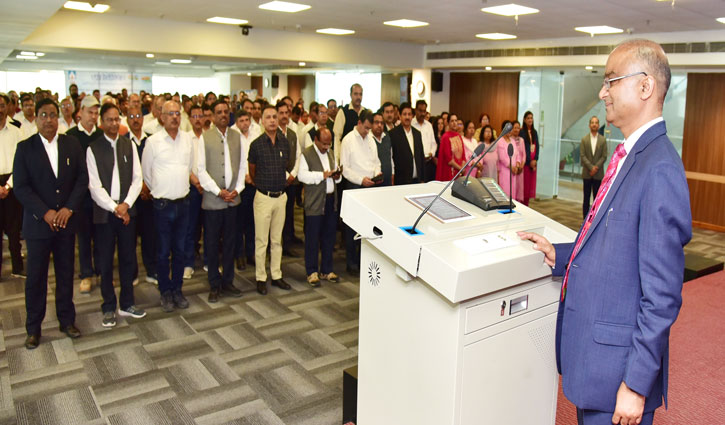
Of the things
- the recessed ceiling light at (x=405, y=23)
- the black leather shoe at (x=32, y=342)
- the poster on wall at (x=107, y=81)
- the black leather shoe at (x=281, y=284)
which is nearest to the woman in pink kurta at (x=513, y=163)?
the recessed ceiling light at (x=405, y=23)

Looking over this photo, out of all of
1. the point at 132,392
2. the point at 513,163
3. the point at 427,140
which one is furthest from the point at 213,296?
the point at 513,163

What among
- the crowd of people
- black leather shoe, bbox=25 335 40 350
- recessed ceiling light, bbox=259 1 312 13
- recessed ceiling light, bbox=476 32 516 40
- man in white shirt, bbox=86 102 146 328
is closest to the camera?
the crowd of people

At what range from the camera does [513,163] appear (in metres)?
9.01

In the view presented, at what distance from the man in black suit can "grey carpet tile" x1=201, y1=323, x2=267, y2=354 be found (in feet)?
3.77

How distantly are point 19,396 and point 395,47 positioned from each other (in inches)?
417

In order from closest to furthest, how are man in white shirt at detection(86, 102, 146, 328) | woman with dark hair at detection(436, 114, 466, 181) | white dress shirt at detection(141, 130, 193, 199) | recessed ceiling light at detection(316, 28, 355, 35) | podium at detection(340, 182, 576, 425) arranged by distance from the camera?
podium at detection(340, 182, 576, 425), man in white shirt at detection(86, 102, 146, 328), white dress shirt at detection(141, 130, 193, 199), woman with dark hair at detection(436, 114, 466, 181), recessed ceiling light at detection(316, 28, 355, 35)

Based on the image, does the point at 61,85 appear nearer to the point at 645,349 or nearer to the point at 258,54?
the point at 258,54

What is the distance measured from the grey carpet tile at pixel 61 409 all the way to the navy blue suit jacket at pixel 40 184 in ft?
3.70

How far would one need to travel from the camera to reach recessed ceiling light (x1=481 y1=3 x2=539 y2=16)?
23.9 feet

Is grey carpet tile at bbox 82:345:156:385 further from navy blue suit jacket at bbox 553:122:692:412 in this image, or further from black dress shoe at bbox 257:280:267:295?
navy blue suit jacket at bbox 553:122:692:412

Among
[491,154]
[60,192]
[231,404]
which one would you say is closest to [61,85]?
[491,154]

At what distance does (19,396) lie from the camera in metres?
3.60

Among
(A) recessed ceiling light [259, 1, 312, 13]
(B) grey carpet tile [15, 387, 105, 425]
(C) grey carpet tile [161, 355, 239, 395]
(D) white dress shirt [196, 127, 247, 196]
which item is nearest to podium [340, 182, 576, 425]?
(C) grey carpet tile [161, 355, 239, 395]

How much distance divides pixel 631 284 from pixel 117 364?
11.7 ft
